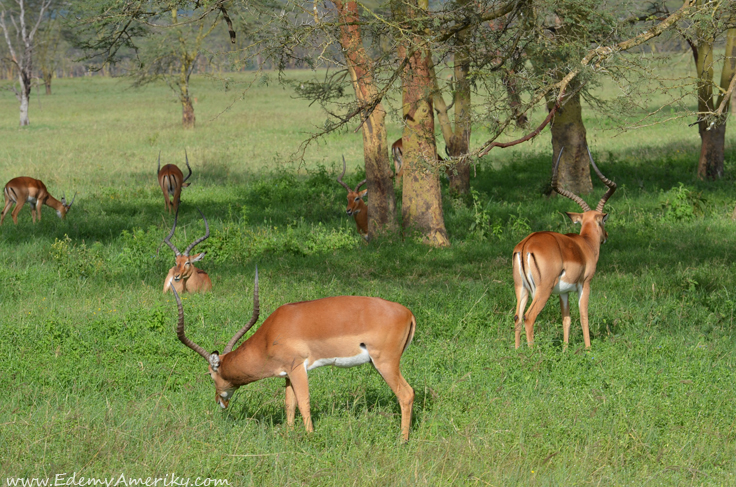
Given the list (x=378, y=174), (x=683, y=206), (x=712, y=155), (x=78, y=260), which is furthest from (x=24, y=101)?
(x=683, y=206)

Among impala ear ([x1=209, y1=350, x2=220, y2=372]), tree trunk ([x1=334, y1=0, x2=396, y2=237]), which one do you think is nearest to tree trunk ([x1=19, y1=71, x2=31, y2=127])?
tree trunk ([x1=334, y1=0, x2=396, y2=237])

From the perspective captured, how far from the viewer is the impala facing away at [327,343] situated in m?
4.44

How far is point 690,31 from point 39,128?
3162cm

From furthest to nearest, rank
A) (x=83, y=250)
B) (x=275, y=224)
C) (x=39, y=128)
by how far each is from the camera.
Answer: (x=39, y=128), (x=275, y=224), (x=83, y=250)

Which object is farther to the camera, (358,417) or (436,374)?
(436,374)

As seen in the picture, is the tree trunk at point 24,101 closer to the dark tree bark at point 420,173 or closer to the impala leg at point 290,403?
the dark tree bark at point 420,173

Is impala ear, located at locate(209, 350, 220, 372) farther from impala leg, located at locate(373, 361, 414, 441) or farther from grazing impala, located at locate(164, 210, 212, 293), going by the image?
grazing impala, located at locate(164, 210, 212, 293)

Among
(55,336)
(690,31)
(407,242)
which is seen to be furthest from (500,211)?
(55,336)

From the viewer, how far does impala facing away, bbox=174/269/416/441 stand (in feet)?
14.6

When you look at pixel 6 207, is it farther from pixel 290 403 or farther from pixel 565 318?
pixel 565 318

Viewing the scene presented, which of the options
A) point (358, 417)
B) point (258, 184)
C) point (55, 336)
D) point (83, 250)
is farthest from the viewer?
point (258, 184)

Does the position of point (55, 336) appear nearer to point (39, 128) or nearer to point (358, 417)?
point (358, 417)

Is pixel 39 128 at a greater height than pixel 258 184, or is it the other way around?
pixel 39 128

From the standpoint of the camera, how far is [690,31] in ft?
22.9
